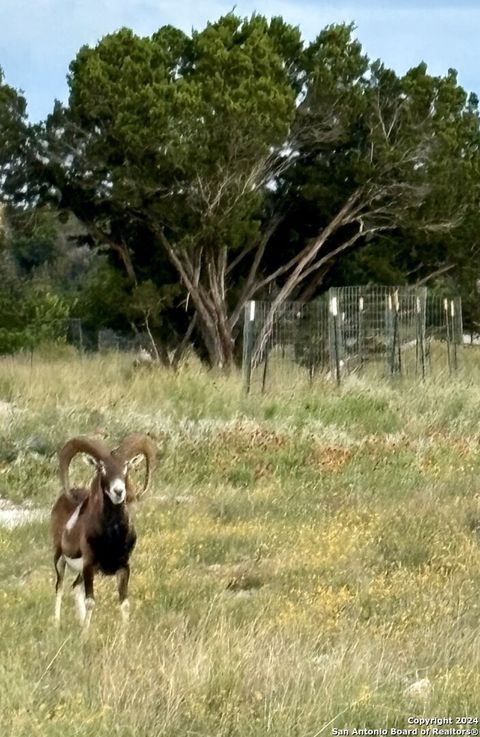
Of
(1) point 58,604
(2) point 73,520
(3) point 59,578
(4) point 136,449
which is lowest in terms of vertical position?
(1) point 58,604

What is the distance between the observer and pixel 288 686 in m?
4.87

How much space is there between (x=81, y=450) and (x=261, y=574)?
6.60ft

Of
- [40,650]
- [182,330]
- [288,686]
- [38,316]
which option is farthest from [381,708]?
[38,316]

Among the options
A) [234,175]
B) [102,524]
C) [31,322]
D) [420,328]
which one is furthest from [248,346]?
[31,322]

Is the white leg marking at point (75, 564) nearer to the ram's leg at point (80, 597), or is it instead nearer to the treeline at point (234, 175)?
the ram's leg at point (80, 597)

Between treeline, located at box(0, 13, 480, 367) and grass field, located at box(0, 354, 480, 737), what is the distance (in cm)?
711

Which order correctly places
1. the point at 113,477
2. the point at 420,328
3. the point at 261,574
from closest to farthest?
the point at 113,477, the point at 261,574, the point at 420,328

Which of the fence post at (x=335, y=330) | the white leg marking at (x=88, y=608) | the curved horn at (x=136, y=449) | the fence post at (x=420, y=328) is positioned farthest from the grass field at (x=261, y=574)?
the fence post at (x=420, y=328)

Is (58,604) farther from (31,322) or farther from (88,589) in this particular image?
(31,322)

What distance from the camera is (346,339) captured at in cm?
2023

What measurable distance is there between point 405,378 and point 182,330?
9783 millimetres

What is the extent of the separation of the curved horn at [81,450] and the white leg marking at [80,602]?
0.57 meters

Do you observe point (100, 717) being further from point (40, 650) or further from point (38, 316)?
point (38, 316)

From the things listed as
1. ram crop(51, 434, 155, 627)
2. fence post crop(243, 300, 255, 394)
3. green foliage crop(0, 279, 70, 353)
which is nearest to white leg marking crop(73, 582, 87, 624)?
ram crop(51, 434, 155, 627)
